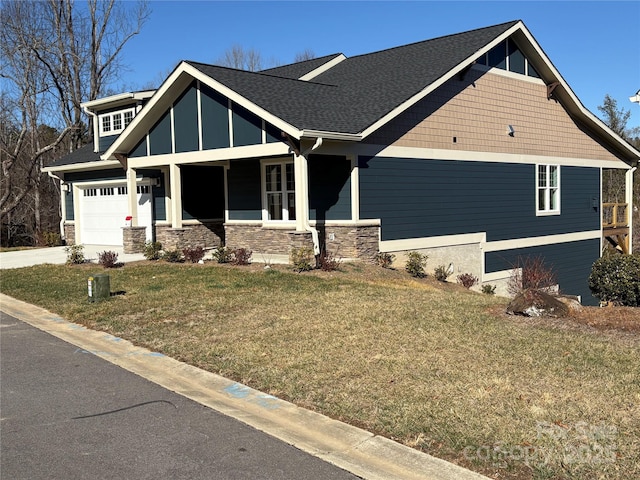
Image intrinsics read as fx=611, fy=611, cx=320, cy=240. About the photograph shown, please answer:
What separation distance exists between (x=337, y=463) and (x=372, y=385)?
1649 mm

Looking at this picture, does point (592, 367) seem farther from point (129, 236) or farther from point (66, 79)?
point (66, 79)

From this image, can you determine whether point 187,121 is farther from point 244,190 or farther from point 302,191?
point 302,191

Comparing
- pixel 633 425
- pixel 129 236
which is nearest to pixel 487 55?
pixel 129 236

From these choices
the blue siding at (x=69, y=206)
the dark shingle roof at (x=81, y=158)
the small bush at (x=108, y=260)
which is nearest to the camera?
the small bush at (x=108, y=260)

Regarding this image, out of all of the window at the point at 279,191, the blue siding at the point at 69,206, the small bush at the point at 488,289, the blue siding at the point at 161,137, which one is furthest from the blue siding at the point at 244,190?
the blue siding at the point at 69,206

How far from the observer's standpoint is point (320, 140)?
14297mm

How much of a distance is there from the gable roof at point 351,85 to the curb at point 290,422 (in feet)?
25.7

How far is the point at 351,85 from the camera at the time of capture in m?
19.6

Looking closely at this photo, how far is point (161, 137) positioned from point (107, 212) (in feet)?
20.1

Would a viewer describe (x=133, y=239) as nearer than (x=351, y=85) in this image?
No

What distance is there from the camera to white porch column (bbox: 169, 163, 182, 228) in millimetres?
18516

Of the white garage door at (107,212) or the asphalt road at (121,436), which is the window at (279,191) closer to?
the white garage door at (107,212)

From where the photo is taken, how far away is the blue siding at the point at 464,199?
1686cm

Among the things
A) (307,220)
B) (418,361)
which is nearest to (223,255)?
(307,220)
